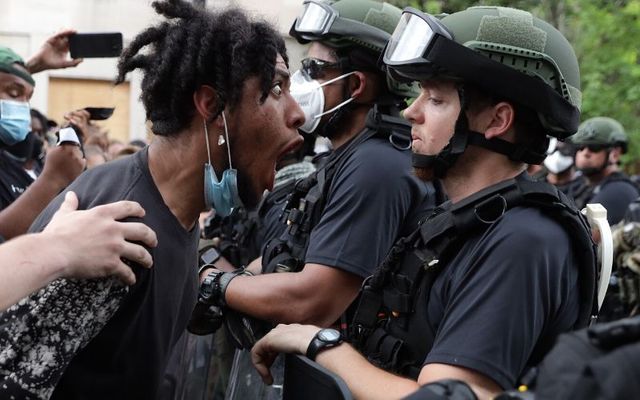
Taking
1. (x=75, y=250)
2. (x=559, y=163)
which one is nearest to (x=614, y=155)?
(x=559, y=163)

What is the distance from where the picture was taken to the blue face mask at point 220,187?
310cm

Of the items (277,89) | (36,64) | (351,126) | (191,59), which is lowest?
(36,64)

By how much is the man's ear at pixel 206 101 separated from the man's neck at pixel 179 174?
102 mm

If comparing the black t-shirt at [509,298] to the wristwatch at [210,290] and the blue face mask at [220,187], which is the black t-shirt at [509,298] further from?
the wristwatch at [210,290]

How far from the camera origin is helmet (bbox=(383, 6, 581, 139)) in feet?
8.92

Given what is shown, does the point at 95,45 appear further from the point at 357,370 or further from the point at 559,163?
the point at 559,163

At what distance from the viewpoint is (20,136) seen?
19.5ft

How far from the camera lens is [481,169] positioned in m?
2.82

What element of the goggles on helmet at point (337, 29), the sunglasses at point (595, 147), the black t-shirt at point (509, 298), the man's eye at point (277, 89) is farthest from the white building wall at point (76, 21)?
the black t-shirt at point (509, 298)

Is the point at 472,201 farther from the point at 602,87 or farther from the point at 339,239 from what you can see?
the point at 602,87

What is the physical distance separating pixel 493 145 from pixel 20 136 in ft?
13.2

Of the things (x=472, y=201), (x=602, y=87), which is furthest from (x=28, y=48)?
(x=472, y=201)

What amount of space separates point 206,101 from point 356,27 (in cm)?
136

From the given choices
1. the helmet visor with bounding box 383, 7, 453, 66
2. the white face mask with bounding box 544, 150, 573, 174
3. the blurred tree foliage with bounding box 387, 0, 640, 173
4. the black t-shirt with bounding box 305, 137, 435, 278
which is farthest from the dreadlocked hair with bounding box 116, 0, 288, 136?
the blurred tree foliage with bounding box 387, 0, 640, 173
